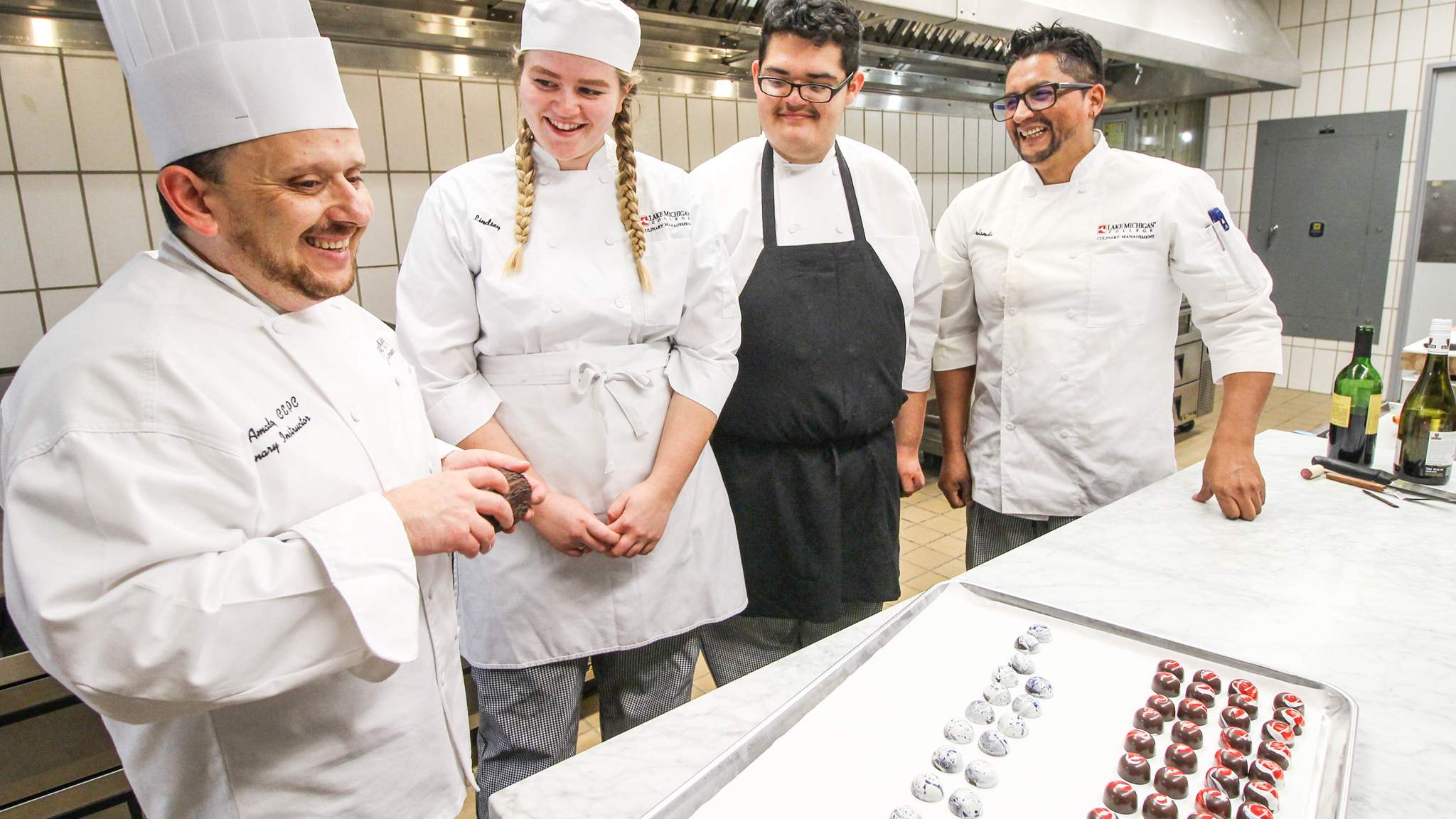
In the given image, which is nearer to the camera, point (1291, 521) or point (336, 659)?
point (336, 659)

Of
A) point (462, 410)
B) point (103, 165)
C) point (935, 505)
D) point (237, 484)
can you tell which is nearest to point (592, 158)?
point (462, 410)

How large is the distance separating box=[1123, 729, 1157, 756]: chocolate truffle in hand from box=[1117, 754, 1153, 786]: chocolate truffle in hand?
0.02 m

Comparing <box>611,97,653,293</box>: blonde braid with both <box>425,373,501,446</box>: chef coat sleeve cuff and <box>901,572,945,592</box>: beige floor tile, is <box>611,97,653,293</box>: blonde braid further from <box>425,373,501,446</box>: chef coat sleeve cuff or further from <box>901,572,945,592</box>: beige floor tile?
<box>901,572,945,592</box>: beige floor tile

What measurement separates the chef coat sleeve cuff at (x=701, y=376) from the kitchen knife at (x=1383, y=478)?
1.10 metres

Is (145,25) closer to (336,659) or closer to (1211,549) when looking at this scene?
(336,659)

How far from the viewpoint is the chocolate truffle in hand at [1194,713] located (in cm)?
77

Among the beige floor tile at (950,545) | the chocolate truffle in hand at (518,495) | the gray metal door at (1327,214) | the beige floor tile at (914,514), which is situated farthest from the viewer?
the gray metal door at (1327,214)

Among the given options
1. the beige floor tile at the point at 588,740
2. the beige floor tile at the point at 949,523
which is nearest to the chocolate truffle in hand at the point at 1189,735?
the beige floor tile at the point at 588,740

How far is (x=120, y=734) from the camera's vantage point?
905 millimetres

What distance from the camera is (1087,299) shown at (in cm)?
162

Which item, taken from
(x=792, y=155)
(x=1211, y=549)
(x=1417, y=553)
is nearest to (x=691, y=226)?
(x=792, y=155)

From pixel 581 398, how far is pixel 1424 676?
110cm

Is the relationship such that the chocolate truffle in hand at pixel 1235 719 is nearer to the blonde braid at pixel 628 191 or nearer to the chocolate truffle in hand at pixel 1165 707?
the chocolate truffle in hand at pixel 1165 707

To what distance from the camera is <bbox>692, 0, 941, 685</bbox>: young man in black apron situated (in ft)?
5.08
